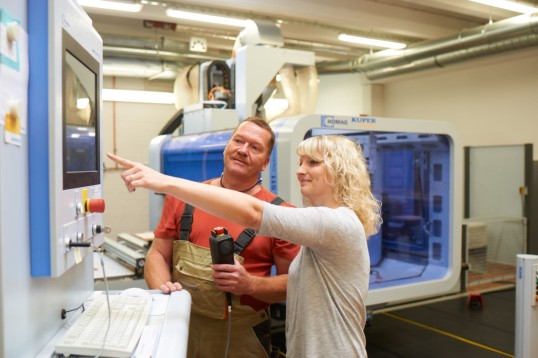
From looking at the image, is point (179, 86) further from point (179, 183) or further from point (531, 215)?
point (179, 183)

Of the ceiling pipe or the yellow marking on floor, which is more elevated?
the ceiling pipe

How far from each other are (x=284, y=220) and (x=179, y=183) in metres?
0.30

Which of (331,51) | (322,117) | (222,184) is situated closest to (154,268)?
(222,184)

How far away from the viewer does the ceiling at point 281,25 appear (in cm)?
612

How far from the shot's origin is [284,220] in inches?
53.6

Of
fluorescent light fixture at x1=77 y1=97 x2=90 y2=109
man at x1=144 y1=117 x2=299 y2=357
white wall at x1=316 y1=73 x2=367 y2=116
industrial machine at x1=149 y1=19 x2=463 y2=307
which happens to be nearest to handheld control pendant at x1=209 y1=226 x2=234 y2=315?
man at x1=144 y1=117 x2=299 y2=357

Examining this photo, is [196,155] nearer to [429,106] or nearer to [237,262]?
[237,262]

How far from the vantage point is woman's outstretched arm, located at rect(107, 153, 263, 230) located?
131cm

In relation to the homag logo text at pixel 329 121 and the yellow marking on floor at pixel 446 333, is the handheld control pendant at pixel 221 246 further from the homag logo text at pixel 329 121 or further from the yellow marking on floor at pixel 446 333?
the yellow marking on floor at pixel 446 333

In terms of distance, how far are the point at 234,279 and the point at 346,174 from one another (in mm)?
544

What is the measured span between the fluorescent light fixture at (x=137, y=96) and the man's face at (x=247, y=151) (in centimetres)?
621

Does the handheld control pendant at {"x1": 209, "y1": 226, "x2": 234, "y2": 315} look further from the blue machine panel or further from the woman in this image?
the blue machine panel

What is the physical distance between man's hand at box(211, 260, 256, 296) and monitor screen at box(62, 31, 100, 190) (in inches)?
20.1

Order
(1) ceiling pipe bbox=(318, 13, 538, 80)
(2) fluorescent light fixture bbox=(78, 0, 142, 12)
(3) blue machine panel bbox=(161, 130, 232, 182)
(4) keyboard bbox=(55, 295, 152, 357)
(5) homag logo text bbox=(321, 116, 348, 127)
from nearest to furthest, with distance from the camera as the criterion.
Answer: (4) keyboard bbox=(55, 295, 152, 357)
(5) homag logo text bbox=(321, 116, 348, 127)
(3) blue machine panel bbox=(161, 130, 232, 182)
(2) fluorescent light fixture bbox=(78, 0, 142, 12)
(1) ceiling pipe bbox=(318, 13, 538, 80)
